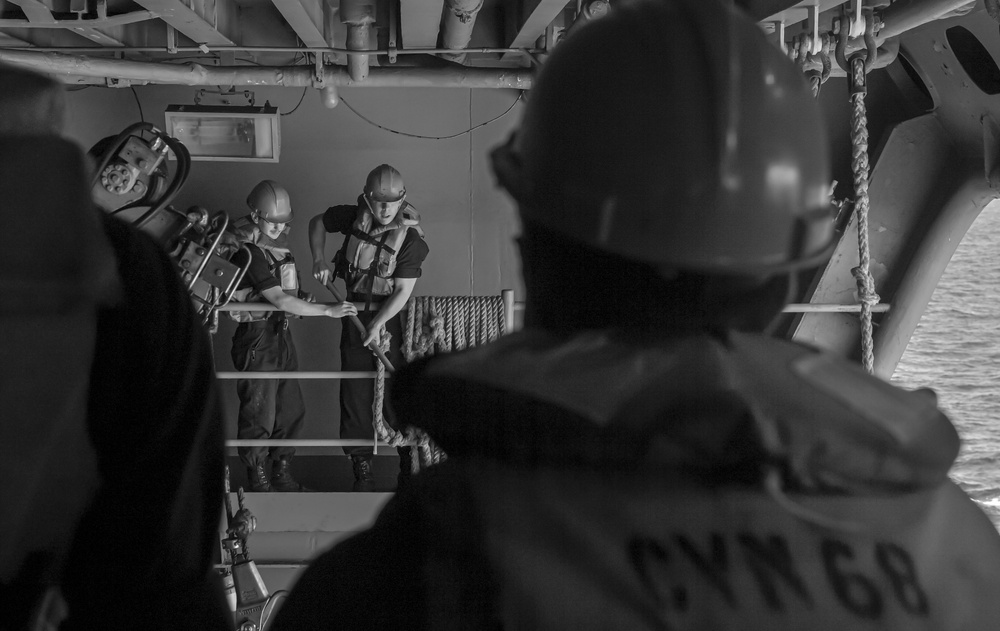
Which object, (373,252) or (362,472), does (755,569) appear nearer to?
(373,252)

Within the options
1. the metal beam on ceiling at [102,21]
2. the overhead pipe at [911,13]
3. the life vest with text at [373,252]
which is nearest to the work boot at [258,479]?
the life vest with text at [373,252]

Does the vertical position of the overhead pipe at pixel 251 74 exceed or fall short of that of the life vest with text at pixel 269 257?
it exceeds it

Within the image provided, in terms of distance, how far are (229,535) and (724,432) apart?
11.5 feet

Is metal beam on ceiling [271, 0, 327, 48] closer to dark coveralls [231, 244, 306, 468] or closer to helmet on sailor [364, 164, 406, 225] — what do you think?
helmet on sailor [364, 164, 406, 225]

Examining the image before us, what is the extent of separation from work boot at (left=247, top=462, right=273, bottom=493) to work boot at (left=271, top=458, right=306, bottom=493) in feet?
0.26

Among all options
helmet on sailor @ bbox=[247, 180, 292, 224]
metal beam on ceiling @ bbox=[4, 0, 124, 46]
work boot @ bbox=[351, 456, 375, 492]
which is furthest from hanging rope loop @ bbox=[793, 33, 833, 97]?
work boot @ bbox=[351, 456, 375, 492]

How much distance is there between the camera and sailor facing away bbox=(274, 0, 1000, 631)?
26.9 inches

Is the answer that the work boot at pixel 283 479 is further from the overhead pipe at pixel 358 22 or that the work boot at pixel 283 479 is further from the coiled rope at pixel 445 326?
the overhead pipe at pixel 358 22

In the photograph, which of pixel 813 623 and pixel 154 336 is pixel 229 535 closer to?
pixel 154 336

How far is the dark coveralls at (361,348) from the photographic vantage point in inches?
207

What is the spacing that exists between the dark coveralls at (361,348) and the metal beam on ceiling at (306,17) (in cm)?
124

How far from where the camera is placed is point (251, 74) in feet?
15.5

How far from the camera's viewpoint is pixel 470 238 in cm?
636

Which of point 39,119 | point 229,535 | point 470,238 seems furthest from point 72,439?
point 470,238
